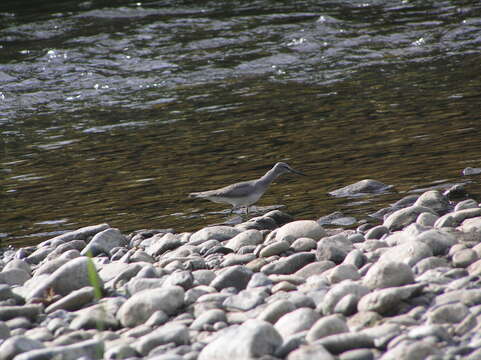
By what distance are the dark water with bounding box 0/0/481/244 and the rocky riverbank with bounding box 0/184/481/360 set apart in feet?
5.30

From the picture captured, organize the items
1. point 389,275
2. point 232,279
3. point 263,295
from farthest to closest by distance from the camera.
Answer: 1. point 232,279
2. point 263,295
3. point 389,275

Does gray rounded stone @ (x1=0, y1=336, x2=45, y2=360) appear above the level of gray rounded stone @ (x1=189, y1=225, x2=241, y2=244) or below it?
above

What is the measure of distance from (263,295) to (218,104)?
1114 cm

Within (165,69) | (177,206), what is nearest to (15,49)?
(165,69)

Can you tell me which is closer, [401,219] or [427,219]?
[427,219]

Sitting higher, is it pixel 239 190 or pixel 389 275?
pixel 389 275

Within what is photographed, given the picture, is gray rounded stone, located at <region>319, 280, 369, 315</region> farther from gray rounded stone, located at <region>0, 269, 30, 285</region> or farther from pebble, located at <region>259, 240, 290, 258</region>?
gray rounded stone, located at <region>0, 269, 30, 285</region>

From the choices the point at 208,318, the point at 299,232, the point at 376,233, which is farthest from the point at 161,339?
the point at 376,233

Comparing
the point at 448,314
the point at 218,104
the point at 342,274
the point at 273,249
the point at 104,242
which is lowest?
the point at 218,104

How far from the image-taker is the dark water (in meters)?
10.5

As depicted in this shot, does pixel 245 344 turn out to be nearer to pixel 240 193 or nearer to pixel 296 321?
pixel 296 321

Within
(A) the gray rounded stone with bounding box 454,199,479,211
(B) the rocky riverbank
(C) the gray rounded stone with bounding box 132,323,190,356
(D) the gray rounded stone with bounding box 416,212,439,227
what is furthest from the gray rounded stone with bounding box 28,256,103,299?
(A) the gray rounded stone with bounding box 454,199,479,211

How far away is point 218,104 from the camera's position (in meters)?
16.8

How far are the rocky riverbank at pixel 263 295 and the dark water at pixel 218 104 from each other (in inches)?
63.6
